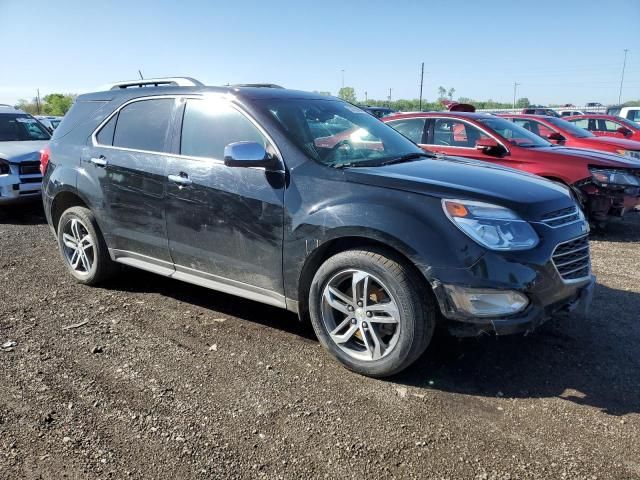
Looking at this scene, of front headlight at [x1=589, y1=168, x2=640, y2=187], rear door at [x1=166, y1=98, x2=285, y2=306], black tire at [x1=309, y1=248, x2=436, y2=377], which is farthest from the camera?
front headlight at [x1=589, y1=168, x2=640, y2=187]

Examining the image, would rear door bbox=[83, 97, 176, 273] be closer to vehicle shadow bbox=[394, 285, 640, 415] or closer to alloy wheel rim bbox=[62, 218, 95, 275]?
alloy wheel rim bbox=[62, 218, 95, 275]

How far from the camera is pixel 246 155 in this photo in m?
3.45

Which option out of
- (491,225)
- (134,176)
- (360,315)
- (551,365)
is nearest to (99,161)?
(134,176)

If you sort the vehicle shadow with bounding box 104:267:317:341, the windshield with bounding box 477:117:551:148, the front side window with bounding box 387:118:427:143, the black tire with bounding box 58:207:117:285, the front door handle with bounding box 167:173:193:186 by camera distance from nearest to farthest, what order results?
the front door handle with bounding box 167:173:193:186 < the vehicle shadow with bounding box 104:267:317:341 < the black tire with bounding box 58:207:117:285 < the windshield with bounding box 477:117:551:148 < the front side window with bounding box 387:118:427:143

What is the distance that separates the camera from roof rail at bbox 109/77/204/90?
4.41 m

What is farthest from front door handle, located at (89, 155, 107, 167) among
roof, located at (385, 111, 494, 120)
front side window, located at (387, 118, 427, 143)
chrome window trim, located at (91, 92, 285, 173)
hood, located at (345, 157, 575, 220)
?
roof, located at (385, 111, 494, 120)

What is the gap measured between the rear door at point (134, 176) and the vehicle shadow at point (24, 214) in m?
4.38

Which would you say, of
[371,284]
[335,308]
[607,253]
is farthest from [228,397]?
[607,253]

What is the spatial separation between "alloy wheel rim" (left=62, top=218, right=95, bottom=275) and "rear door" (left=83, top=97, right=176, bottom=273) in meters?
0.35

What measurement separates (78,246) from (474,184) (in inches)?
148

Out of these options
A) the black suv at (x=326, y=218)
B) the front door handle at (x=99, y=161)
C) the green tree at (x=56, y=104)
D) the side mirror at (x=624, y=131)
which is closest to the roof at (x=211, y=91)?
the black suv at (x=326, y=218)

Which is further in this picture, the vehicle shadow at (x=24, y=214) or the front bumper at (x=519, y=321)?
the vehicle shadow at (x=24, y=214)

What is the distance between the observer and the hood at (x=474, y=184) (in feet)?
10.2

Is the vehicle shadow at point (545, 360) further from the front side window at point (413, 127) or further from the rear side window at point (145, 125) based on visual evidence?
the front side window at point (413, 127)
